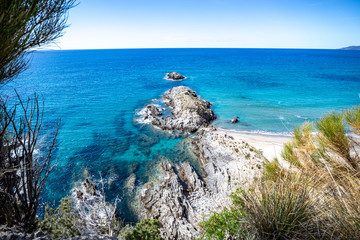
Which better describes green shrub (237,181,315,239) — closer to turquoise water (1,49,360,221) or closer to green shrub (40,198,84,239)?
turquoise water (1,49,360,221)

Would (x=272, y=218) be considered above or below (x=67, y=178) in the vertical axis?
above

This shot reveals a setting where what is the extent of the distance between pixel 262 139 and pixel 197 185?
12.1m

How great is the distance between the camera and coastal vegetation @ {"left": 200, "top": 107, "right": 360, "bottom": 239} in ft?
11.2

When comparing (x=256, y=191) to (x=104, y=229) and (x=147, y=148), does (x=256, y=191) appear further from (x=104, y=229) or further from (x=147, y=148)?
(x=147, y=148)

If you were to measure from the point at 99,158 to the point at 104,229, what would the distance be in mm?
12864

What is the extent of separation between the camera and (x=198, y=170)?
55.8 feet

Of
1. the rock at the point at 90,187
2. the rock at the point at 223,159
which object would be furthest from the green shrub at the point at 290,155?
the rock at the point at 90,187

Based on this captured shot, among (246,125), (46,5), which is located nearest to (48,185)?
(46,5)

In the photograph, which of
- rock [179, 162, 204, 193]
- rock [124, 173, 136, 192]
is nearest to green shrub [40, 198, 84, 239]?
rock [124, 173, 136, 192]

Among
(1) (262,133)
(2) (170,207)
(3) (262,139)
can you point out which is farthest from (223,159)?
(1) (262,133)

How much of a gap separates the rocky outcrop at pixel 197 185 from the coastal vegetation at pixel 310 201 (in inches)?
124

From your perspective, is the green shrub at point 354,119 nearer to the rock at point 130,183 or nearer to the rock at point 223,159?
the rock at point 223,159

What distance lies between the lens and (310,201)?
3.66 m

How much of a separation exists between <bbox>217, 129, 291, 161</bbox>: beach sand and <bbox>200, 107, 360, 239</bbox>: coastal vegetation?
1409 centimetres
